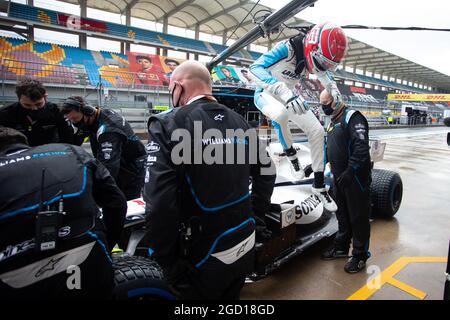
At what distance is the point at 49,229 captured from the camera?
3.53 feet

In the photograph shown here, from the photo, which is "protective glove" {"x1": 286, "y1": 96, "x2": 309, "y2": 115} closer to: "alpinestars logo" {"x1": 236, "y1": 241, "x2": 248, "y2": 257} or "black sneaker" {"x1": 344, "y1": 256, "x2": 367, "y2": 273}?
"black sneaker" {"x1": 344, "y1": 256, "x2": 367, "y2": 273}

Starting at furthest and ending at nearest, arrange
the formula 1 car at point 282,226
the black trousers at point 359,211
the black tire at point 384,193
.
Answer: the black tire at point 384,193 < the black trousers at point 359,211 < the formula 1 car at point 282,226

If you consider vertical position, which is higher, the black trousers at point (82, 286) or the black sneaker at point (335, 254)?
the black trousers at point (82, 286)

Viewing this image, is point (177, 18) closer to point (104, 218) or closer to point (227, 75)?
point (227, 75)

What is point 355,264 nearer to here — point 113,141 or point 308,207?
point 308,207

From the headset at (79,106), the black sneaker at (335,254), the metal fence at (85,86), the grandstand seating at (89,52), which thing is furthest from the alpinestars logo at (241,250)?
the grandstand seating at (89,52)

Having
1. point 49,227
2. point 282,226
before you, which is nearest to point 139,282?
point 49,227

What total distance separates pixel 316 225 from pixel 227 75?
23341 mm

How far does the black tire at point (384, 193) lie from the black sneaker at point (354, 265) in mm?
1366

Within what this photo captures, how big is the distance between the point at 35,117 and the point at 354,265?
3.26 m

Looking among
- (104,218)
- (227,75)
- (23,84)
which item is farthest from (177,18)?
(104,218)

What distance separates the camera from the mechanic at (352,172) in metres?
2.61

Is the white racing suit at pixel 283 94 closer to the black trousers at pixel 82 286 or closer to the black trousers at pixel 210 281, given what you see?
the black trousers at pixel 210 281

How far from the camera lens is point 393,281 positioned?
247 centimetres
